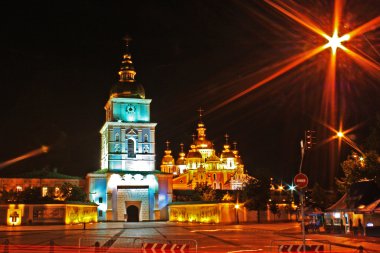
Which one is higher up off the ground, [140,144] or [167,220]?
[140,144]

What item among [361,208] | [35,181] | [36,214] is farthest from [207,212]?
[35,181]

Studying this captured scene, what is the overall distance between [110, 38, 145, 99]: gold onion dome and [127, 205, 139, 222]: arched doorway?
53.0 feet

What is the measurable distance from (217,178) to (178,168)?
36.4 feet

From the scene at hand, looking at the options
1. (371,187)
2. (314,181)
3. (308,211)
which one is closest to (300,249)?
(371,187)

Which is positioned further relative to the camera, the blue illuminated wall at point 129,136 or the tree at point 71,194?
the blue illuminated wall at point 129,136

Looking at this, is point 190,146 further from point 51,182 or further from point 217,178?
point 51,182

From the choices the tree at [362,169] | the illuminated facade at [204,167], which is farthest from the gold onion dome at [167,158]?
the tree at [362,169]

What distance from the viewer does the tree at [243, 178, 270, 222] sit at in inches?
2463

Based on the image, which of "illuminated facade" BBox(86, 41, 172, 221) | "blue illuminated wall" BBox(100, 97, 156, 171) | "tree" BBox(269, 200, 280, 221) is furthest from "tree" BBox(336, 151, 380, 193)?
"blue illuminated wall" BBox(100, 97, 156, 171)

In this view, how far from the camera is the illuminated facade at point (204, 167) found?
352 ft

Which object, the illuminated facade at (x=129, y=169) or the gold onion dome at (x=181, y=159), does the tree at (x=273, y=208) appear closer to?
the illuminated facade at (x=129, y=169)

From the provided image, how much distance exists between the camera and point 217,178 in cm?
10938

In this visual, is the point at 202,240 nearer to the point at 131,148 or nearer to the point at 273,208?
the point at 273,208

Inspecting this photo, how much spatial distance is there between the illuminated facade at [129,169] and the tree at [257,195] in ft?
49.0
